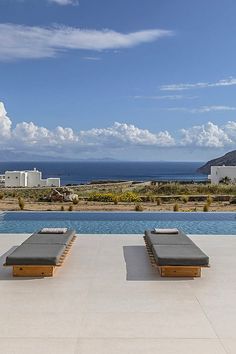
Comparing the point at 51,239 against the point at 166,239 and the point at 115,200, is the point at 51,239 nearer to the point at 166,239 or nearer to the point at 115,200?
the point at 166,239

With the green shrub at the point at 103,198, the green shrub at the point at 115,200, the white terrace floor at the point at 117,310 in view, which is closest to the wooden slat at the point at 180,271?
the white terrace floor at the point at 117,310

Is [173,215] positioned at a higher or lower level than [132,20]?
lower

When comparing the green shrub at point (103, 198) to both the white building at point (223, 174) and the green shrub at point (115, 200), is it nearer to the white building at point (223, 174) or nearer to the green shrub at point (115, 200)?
the green shrub at point (115, 200)

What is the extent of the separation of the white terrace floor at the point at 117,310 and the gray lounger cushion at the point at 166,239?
1.18ft

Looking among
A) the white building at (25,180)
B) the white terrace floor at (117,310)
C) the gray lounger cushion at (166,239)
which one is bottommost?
the white terrace floor at (117,310)

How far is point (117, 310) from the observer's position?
5.09 metres

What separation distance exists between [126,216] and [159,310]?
867 cm

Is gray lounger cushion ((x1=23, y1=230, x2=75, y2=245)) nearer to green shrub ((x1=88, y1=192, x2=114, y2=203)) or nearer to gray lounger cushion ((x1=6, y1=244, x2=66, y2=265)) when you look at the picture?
gray lounger cushion ((x1=6, y1=244, x2=66, y2=265))

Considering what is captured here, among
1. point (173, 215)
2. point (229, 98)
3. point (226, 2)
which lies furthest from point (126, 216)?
point (229, 98)

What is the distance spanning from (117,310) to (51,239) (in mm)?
2936

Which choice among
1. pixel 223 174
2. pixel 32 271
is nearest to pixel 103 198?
pixel 32 271

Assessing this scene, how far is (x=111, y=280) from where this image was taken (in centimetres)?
629

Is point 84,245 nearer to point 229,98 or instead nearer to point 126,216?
point 126,216

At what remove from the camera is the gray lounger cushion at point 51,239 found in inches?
296
